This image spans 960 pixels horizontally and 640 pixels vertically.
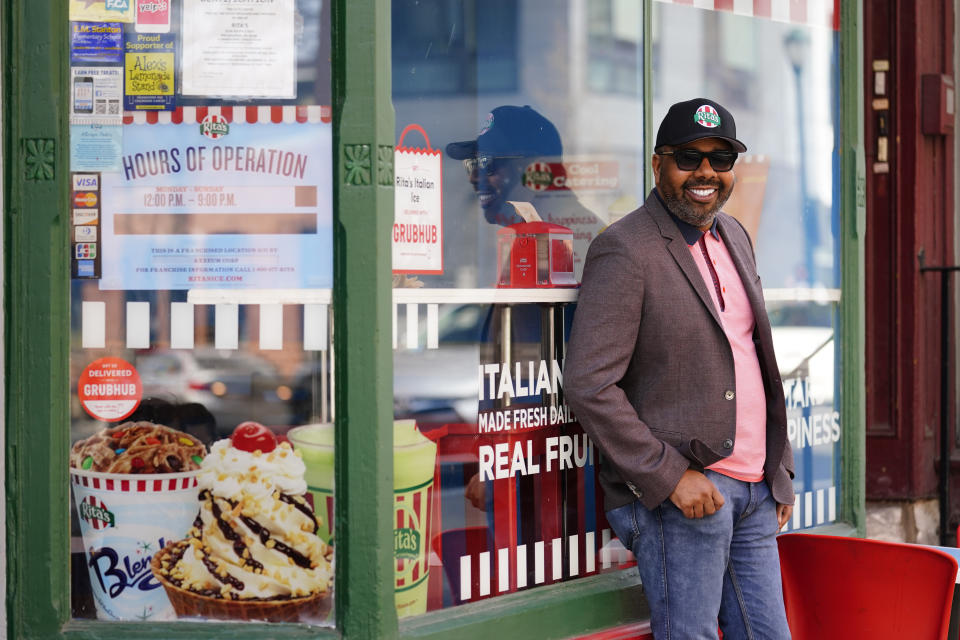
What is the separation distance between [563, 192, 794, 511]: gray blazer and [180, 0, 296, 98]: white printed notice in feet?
3.62

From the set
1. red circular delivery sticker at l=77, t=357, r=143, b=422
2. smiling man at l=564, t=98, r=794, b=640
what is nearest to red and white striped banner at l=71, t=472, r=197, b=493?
red circular delivery sticker at l=77, t=357, r=143, b=422

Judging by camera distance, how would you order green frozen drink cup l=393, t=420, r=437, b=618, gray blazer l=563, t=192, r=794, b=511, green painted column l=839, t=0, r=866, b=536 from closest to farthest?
gray blazer l=563, t=192, r=794, b=511, green frozen drink cup l=393, t=420, r=437, b=618, green painted column l=839, t=0, r=866, b=536

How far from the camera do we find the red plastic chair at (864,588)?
2721 mm

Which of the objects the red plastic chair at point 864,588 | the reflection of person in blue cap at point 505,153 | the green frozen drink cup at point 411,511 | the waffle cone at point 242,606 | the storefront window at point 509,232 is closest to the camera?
the red plastic chair at point 864,588

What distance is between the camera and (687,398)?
3193 mm

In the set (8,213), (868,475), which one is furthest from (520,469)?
(868,475)

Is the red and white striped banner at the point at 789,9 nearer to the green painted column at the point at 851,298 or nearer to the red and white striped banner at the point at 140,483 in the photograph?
the green painted column at the point at 851,298

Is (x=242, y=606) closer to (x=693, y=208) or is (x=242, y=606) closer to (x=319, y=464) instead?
(x=319, y=464)

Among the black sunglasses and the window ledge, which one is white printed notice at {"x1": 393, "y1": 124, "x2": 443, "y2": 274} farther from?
the window ledge

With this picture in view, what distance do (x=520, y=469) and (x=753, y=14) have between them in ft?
7.02

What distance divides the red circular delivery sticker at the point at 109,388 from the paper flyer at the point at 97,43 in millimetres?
905

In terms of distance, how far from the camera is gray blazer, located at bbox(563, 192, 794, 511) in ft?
10.2

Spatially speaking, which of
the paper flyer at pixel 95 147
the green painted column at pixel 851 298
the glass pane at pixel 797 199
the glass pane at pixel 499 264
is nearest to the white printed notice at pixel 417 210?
the glass pane at pixel 499 264

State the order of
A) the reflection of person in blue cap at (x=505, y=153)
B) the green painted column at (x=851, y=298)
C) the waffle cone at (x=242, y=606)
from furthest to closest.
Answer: the green painted column at (x=851, y=298)
the reflection of person in blue cap at (x=505, y=153)
the waffle cone at (x=242, y=606)
